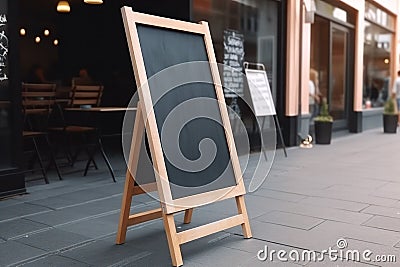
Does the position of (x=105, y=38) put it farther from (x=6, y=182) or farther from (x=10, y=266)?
(x=10, y=266)

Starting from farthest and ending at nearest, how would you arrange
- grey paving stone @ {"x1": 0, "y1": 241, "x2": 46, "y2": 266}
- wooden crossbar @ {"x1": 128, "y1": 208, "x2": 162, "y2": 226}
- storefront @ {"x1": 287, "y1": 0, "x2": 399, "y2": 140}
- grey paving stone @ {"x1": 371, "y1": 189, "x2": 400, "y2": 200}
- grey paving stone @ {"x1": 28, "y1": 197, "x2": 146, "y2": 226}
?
storefront @ {"x1": 287, "y1": 0, "x2": 399, "y2": 140} < grey paving stone @ {"x1": 371, "y1": 189, "x2": 400, "y2": 200} < grey paving stone @ {"x1": 28, "y1": 197, "x2": 146, "y2": 226} < wooden crossbar @ {"x1": 128, "y1": 208, "x2": 162, "y2": 226} < grey paving stone @ {"x1": 0, "y1": 241, "x2": 46, "y2": 266}

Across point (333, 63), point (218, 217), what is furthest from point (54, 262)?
point (333, 63)

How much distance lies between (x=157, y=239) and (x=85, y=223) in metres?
0.71

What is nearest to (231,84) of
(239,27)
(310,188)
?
(239,27)

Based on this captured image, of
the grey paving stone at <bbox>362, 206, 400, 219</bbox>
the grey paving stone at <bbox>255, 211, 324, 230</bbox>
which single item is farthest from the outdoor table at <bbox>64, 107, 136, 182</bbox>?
the grey paving stone at <bbox>362, 206, 400, 219</bbox>

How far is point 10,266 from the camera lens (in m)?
2.87

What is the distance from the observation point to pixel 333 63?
457 inches

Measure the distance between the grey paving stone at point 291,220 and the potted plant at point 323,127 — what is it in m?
5.46

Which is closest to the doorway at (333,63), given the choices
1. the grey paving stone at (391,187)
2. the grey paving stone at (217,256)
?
the grey paving stone at (391,187)

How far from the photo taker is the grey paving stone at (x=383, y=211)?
414 cm

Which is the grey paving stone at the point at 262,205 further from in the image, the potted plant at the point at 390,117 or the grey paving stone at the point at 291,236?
the potted plant at the point at 390,117

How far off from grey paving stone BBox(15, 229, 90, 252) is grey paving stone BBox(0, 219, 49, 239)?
0.13m

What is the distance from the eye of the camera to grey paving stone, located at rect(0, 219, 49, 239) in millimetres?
3486

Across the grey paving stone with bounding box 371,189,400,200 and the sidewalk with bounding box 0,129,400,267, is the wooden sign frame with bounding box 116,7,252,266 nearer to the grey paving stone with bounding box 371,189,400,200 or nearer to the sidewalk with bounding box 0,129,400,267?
the sidewalk with bounding box 0,129,400,267
